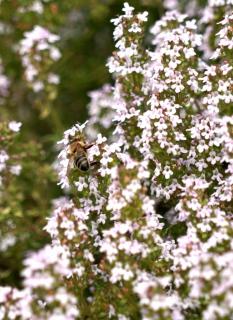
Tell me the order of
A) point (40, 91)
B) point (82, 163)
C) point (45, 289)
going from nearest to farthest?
point (45, 289) → point (82, 163) → point (40, 91)

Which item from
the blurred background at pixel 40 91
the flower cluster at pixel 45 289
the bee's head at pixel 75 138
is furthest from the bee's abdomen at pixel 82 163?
the blurred background at pixel 40 91

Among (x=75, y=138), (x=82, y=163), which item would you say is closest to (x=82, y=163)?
(x=82, y=163)

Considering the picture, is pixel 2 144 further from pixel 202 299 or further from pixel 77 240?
pixel 202 299

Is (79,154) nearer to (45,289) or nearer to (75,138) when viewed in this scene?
(75,138)

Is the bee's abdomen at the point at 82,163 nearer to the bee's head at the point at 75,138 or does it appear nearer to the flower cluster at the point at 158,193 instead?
the flower cluster at the point at 158,193

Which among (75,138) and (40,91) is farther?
(40,91)

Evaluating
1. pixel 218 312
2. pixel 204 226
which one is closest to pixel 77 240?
pixel 204 226

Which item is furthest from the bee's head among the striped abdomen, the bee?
the striped abdomen

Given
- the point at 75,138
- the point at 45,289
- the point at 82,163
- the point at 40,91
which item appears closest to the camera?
the point at 45,289

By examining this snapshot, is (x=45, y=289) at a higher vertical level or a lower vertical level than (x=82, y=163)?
lower
